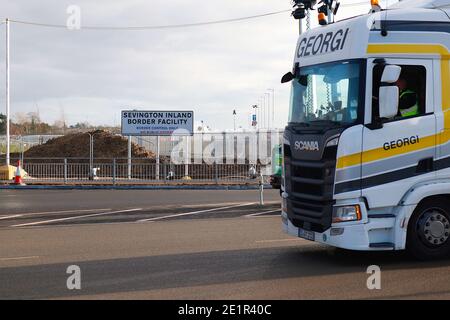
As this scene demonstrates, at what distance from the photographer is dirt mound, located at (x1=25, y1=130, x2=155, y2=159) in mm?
46688

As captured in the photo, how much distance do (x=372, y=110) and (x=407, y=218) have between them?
1567mm

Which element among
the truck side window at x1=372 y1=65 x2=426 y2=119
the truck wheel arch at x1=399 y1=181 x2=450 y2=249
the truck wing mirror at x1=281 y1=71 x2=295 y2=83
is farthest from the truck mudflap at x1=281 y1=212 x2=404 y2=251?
the truck wing mirror at x1=281 y1=71 x2=295 y2=83

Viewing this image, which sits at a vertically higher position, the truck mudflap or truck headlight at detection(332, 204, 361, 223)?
truck headlight at detection(332, 204, 361, 223)

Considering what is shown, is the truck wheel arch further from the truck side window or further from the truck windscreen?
the truck windscreen

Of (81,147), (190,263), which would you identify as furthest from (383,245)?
(81,147)

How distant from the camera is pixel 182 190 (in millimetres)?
26188

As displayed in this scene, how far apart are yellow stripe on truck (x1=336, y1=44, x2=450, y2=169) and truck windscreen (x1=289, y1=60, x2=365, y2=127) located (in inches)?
18.0

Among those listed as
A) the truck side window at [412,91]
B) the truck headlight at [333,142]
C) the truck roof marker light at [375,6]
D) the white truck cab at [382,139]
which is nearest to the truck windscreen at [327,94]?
the white truck cab at [382,139]

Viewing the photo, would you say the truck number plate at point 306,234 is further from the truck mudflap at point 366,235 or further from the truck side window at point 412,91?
the truck side window at point 412,91

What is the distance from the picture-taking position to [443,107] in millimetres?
8094

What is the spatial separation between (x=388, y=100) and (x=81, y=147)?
42.6 meters

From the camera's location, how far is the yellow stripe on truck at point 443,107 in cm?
779

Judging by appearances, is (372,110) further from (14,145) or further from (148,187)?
(14,145)

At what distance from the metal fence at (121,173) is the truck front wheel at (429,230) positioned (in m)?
20.3
